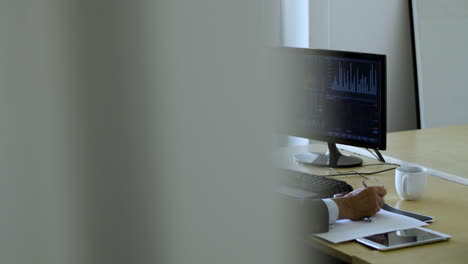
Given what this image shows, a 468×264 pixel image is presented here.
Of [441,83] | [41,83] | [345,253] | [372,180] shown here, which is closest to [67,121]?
[41,83]

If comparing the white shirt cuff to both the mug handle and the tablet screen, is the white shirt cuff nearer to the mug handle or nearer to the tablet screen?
the tablet screen

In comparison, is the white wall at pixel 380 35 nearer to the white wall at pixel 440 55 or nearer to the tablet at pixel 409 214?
the white wall at pixel 440 55

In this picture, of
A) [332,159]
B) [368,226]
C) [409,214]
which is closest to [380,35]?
[332,159]

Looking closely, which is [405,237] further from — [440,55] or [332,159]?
[440,55]

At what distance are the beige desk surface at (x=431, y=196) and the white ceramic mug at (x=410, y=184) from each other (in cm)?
2

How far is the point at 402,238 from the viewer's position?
1.45 m

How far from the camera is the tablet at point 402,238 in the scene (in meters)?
1.41

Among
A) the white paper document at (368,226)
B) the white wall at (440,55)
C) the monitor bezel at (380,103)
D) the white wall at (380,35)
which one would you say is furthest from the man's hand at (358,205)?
the white wall at (440,55)

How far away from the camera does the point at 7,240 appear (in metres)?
0.22

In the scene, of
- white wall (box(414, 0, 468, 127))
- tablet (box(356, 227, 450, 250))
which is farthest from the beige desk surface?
white wall (box(414, 0, 468, 127))

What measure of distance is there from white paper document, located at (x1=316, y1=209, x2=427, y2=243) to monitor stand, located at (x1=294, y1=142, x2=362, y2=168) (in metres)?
0.57

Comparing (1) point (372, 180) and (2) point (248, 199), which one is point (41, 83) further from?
(1) point (372, 180)

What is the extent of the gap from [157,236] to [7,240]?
57 millimetres

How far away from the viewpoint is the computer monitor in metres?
2.00
